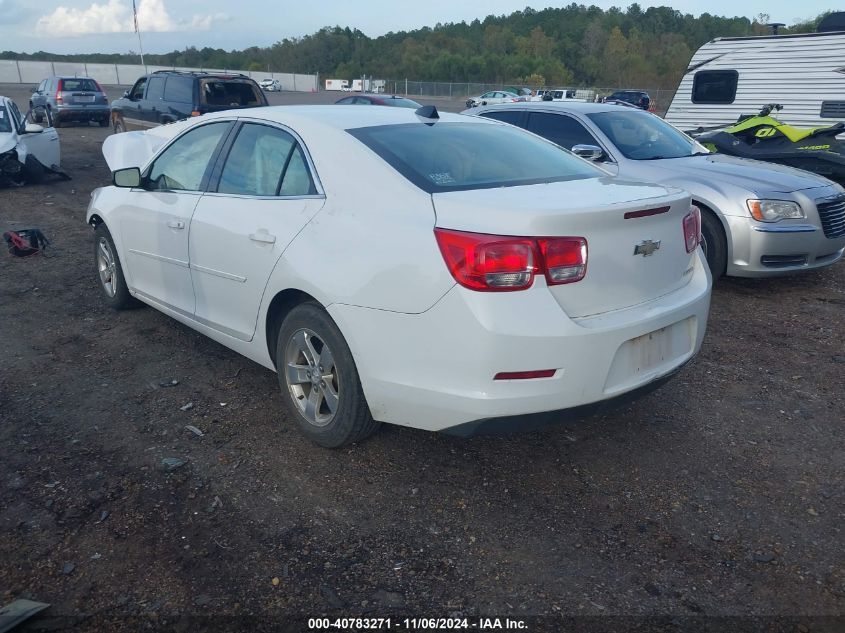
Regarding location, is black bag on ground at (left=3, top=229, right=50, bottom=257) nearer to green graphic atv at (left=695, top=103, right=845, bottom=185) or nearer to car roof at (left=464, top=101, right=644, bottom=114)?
car roof at (left=464, top=101, right=644, bottom=114)

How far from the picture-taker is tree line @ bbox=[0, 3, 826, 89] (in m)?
82.8

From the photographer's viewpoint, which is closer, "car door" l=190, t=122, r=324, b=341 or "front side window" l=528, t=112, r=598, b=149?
"car door" l=190, t=122, r=324, b=341

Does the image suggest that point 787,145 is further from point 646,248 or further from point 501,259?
point 501,259

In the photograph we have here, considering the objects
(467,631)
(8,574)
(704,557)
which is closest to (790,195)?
(704,557)

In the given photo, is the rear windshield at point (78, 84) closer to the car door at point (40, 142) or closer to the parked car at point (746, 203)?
the car door at point (40, 142)

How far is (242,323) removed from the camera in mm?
3955

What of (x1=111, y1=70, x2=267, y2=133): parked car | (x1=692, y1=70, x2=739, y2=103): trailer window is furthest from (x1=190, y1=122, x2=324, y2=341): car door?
(x1=692, y1=70, x2=739, y2=103): trailer window

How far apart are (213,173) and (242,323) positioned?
3.21 feet

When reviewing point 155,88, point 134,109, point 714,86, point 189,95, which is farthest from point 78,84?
point 714,86

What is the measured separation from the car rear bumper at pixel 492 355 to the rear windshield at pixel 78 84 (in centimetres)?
2234

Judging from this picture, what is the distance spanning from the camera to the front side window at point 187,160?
4.41 m

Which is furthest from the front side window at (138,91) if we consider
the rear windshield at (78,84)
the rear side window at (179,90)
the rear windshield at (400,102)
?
the rear windshield at (78,84)

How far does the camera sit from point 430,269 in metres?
2.87

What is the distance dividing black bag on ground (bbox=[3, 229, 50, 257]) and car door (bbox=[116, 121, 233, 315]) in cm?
303
